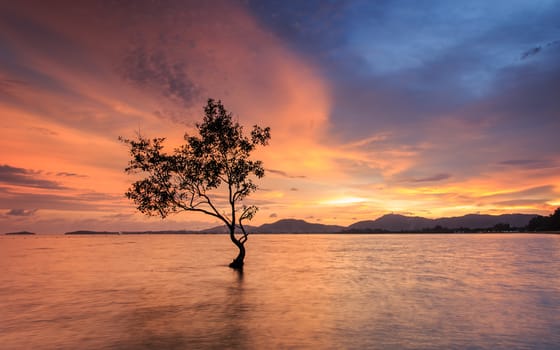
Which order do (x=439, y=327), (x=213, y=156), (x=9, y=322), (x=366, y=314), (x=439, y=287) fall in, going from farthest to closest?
(x=213, y=156)
(x=439, y=287)
(x=366, y=314)
(x=9, y=322)
(x=439, y=327)

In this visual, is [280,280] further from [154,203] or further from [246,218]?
[154,203]

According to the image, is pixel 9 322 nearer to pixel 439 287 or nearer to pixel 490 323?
pixel 490 323

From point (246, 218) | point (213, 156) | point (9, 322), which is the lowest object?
point (9, 322)

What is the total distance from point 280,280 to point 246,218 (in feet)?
33.8

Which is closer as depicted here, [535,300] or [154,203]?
[535,300]

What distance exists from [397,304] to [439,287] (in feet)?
40.8

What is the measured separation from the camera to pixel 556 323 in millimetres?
24938

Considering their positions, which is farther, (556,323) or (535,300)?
(535,300)

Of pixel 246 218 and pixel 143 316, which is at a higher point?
pixel 246 218

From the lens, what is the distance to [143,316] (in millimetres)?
26516

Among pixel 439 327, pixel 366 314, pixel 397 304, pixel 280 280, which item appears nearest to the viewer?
pixel 439 327

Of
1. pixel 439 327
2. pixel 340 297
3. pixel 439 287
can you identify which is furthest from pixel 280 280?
pixel 439 327

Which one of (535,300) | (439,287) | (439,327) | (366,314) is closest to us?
(439,327)

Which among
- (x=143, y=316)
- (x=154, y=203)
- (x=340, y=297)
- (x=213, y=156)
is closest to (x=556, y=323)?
(x=340, y=297)
